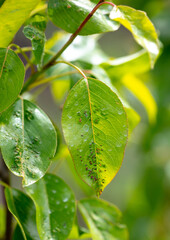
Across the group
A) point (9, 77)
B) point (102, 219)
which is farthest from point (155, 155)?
point (9, 77)

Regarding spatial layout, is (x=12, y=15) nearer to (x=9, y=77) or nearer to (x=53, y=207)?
(x=9, y=77)

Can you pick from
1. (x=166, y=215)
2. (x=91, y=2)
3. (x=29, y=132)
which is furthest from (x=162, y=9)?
(x=29, y=132)

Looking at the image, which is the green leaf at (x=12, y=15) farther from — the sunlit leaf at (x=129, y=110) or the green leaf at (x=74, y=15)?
the sunlit leaf at (x=129, y=110)

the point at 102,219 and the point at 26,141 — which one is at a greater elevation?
the point at 26,141

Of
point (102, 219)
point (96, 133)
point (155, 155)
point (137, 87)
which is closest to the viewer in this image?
point (96, 133)

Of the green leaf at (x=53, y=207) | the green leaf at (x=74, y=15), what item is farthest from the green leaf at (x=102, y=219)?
the green leaf at (x=74, y=15)

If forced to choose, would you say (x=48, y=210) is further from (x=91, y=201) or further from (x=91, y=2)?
(x=91, y=2)

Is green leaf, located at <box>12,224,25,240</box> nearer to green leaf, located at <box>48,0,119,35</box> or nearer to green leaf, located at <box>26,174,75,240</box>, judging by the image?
green leaf, located at <box>26,174,75,240</box>
